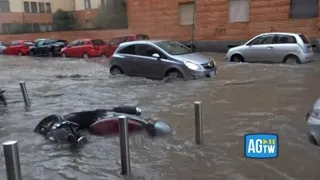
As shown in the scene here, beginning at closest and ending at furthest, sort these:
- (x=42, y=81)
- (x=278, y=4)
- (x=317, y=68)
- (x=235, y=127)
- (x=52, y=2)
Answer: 1. (x=235, y=127)
2. (x=317, y=68)
3. (x=42, y=81)
4. (x=278, y=4)
5. (x=52, y=2)

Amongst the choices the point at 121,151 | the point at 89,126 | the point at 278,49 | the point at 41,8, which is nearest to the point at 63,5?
the point at 41,8

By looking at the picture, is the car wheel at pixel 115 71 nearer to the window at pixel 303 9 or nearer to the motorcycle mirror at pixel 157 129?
the motorcycle mirror at pixel 157 129

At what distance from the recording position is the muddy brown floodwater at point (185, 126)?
4676mm

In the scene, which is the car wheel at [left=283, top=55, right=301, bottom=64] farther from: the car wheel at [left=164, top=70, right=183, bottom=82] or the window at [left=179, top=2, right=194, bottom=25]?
the window at [left=179, top=2, right=194, bottom=25]

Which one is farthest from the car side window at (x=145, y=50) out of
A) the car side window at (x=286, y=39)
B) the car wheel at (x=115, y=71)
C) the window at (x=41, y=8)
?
the window at (x=41, y=8)

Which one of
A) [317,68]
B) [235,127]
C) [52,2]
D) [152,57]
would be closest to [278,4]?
[317,68]

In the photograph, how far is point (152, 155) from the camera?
5297 mm

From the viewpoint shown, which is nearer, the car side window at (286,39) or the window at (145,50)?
the window at (145,50)

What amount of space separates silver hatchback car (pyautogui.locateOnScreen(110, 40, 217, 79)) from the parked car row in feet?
33.5

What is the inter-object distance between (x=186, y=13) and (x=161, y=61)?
15.3 meters

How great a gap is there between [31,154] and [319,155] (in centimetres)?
411

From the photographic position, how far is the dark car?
1164 inches

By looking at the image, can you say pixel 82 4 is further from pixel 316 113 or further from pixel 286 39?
pixel 316 113

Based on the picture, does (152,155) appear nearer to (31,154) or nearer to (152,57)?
(31,154)
